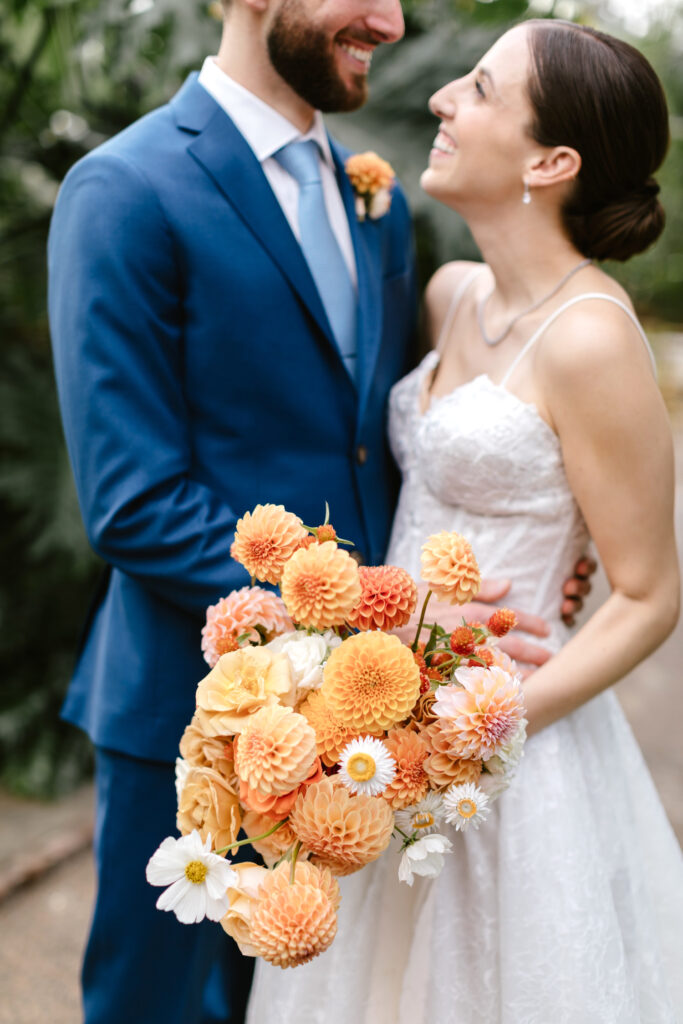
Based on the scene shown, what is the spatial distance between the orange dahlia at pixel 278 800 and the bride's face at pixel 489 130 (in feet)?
3.90

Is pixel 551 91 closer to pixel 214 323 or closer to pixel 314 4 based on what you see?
pixel 314 4

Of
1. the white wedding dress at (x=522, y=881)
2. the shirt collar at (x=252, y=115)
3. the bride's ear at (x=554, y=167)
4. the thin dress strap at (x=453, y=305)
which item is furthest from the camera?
the thin dress strap at (x=453, y=305)

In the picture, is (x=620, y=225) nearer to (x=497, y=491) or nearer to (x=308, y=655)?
(x=497, y=491)

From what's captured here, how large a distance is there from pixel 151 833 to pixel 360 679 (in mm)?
1050

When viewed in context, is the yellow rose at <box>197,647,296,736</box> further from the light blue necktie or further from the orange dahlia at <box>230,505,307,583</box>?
the light blue necktie

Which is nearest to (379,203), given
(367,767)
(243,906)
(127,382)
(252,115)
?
(252,115)

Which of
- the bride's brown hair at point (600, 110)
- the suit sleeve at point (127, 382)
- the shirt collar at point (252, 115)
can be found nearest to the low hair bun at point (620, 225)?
the bride's brown hair at point (600, 110)

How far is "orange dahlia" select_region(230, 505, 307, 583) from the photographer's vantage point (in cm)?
112

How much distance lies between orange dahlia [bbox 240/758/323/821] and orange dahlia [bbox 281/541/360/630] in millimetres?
189

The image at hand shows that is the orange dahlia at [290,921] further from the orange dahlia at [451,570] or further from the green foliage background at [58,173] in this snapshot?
the green foliage background at [58,173]

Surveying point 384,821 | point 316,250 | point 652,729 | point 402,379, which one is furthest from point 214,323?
point 652,729

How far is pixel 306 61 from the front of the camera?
178cm

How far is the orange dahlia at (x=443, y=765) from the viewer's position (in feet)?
3.66

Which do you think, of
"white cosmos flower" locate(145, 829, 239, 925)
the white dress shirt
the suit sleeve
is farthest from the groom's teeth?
"white cosmos flower" locate(145, 829, 239, 925)
